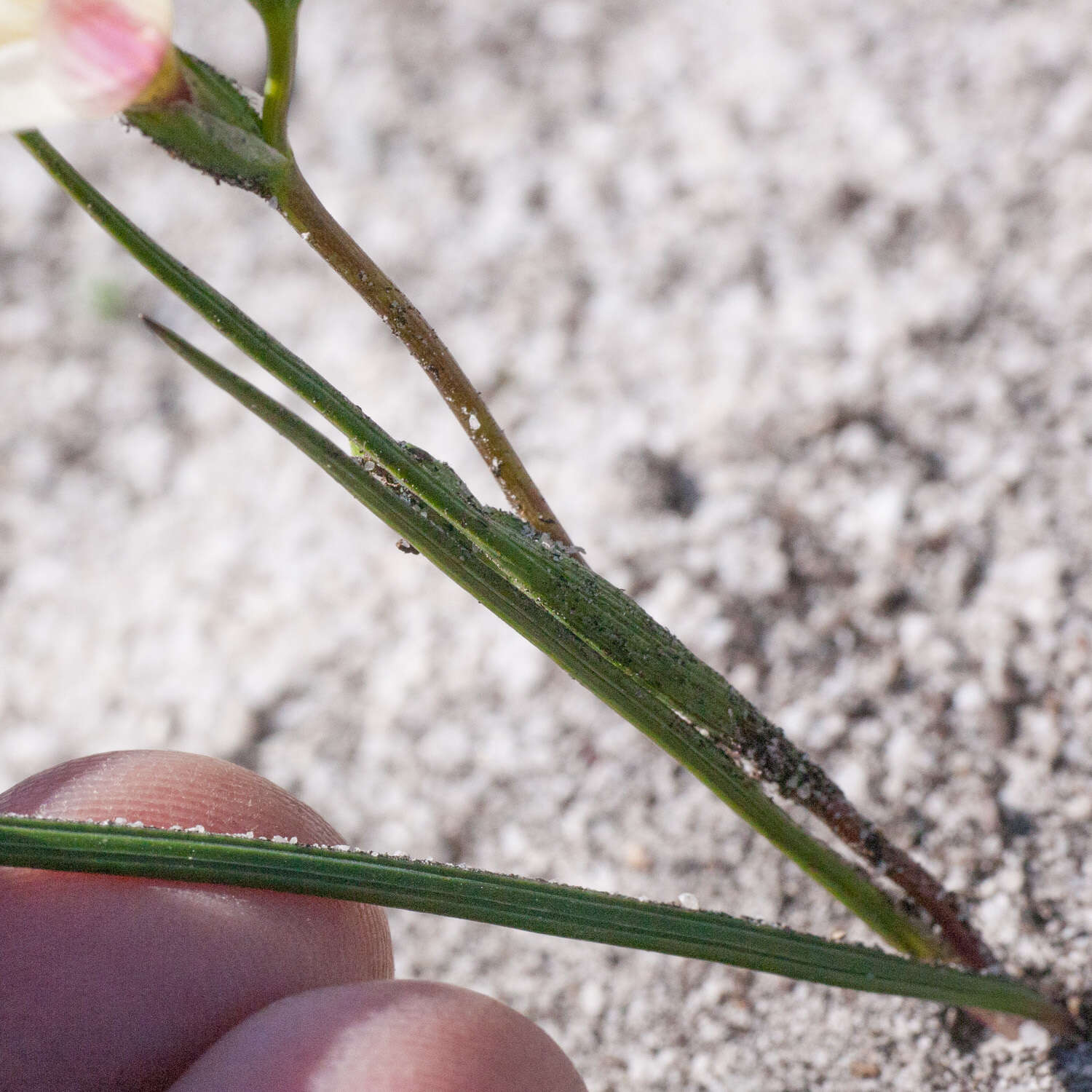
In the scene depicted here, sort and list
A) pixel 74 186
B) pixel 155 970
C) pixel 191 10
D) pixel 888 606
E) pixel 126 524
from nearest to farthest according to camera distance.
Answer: pixel 74 186 < pixel 155 970 < pixel 888 606 < pixel 126 524 < pixel 191 10

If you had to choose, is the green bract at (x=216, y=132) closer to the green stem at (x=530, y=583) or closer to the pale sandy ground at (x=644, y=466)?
the green stem at (x=530, y=583)

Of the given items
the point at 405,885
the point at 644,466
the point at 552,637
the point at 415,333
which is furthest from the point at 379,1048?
the point at 644,466

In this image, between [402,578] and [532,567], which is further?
[402,578]

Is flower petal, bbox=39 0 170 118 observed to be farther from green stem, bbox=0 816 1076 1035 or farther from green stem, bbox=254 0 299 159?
green stem, bbox=0 816 1076 1035

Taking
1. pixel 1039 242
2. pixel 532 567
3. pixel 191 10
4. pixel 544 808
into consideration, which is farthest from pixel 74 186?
pixel 191 10

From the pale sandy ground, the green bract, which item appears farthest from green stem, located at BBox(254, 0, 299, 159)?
the pale sandy ground

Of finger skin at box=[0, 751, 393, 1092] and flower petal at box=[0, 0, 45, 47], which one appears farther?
finger skin at box=[0, 751, 393, 1092]

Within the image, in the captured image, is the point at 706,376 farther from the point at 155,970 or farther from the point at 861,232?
the point at 155,970

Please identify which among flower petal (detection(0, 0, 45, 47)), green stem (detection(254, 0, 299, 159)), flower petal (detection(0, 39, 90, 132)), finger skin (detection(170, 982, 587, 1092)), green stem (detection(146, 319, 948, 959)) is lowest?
finger skin (detection(170, 982, 587, 1092))
